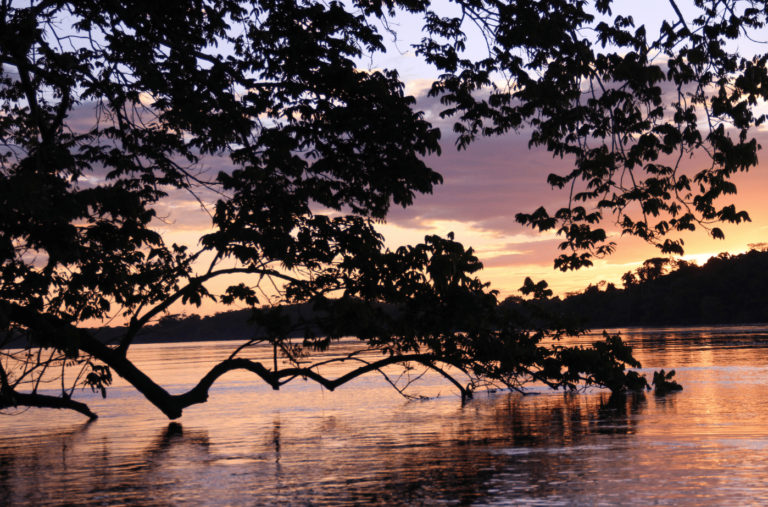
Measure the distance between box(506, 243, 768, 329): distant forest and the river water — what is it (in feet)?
341

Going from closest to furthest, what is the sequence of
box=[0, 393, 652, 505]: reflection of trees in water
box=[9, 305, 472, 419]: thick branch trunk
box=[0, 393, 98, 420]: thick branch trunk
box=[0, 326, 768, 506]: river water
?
box=[0, 326, 768, 506]: river water
box=[0, 393, 652, 505]: reflection of trees in water
box=[9, 305, 472, 419]: thick branch trunk
box=[0, 393, 98, 420]: thick branch trunk

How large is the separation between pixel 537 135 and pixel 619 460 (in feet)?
17.1

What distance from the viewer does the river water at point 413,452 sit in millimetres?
9547

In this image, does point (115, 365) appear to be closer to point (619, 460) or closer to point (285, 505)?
point (285, 505)

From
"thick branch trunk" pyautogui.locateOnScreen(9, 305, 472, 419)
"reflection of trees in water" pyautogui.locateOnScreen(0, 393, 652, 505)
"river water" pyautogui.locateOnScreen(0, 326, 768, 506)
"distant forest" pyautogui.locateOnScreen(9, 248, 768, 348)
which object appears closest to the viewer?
"river water" pyautogui.locateOnScreen(0, 326, 768, 506)

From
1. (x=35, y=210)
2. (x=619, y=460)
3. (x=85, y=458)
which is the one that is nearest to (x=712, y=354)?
(x=619, y=460)

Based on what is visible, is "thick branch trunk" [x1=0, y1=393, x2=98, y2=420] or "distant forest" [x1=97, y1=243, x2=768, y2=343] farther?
"distant forest" [x1=97, y1=243, x2=768, y2=343]

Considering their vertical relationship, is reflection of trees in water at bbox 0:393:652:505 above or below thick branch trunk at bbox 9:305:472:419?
below

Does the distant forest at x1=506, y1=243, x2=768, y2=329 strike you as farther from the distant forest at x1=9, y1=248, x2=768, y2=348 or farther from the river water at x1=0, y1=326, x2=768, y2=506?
the river water at x1=0, y1=326, x2=768, y2=506

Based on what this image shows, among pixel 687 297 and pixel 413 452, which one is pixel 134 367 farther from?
pixel 687 297

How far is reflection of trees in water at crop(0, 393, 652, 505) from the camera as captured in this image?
9883 mm

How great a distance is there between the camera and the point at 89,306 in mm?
15898

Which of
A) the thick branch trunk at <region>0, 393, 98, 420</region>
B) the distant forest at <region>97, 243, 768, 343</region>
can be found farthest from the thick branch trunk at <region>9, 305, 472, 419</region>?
the distant forest at <region>97, 243, 768, 343</region>

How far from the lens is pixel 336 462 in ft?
41.0
